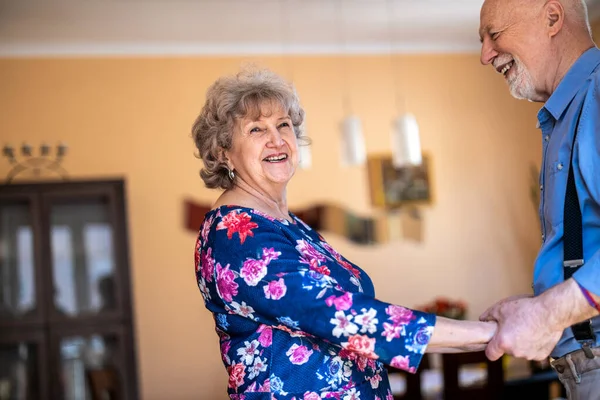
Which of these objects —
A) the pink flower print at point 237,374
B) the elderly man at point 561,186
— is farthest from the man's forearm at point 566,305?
the pink flower print at point 237,374

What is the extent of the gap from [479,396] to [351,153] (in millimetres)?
1622

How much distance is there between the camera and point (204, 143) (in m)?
2.08

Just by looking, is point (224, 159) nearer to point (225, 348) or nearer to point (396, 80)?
point (225, 348)

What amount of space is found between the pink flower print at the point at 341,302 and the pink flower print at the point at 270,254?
6.1 inches

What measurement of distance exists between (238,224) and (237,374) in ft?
1.13

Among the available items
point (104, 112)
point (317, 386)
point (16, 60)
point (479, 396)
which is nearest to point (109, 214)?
point (104, 112)

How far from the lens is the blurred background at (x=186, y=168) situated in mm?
4777

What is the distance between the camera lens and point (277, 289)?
1670mm

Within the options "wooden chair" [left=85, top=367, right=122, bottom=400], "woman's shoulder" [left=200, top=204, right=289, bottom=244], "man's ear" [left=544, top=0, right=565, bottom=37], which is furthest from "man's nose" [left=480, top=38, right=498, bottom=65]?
"wooden chair" [left=85, top=367, right=122, bottom=400]

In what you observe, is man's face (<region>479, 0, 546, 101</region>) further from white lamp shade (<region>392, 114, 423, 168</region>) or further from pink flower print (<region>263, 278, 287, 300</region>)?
white lamp shade (<region>392, 114, 423, 168</region>)

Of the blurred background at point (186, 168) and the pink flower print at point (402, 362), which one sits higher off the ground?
the blurred background at point (186, 168)

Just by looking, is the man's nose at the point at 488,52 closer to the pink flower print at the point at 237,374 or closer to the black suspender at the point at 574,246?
the black suspender at the point at 574,246

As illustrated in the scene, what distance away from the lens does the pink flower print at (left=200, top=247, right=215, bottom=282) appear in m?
1.79

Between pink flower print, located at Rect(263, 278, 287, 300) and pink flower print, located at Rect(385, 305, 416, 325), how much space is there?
221 mm
